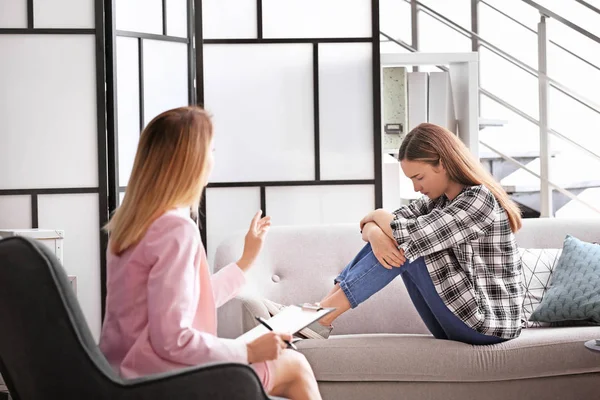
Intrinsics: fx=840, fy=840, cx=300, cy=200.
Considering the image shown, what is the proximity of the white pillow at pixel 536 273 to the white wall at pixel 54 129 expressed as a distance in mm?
1953

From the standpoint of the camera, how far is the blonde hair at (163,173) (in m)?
1.85

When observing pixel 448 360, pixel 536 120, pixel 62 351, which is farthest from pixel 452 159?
pixel 536 120

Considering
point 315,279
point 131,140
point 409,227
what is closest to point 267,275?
point 315,279

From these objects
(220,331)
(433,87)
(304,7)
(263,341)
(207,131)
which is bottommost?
(220,331)

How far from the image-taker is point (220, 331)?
3273mm

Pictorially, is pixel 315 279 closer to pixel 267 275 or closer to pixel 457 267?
pixel 267 275

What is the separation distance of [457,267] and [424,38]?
10.9ft

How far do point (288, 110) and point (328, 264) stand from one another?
3.34ft

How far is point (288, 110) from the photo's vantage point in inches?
166

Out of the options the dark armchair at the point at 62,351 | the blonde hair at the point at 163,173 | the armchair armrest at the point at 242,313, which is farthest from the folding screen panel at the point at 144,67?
the dark armchair at the point at 62,351

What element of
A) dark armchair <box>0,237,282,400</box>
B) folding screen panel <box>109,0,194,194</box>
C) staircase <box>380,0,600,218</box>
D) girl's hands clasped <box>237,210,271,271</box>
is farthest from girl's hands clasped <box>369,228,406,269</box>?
staircase <box>380,0,600,218</box>

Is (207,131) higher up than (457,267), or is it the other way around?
(207,131)

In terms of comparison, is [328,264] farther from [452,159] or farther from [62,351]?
[62,351]

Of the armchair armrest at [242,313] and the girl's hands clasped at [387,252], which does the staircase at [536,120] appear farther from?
the armchair armrest at [242,313]
